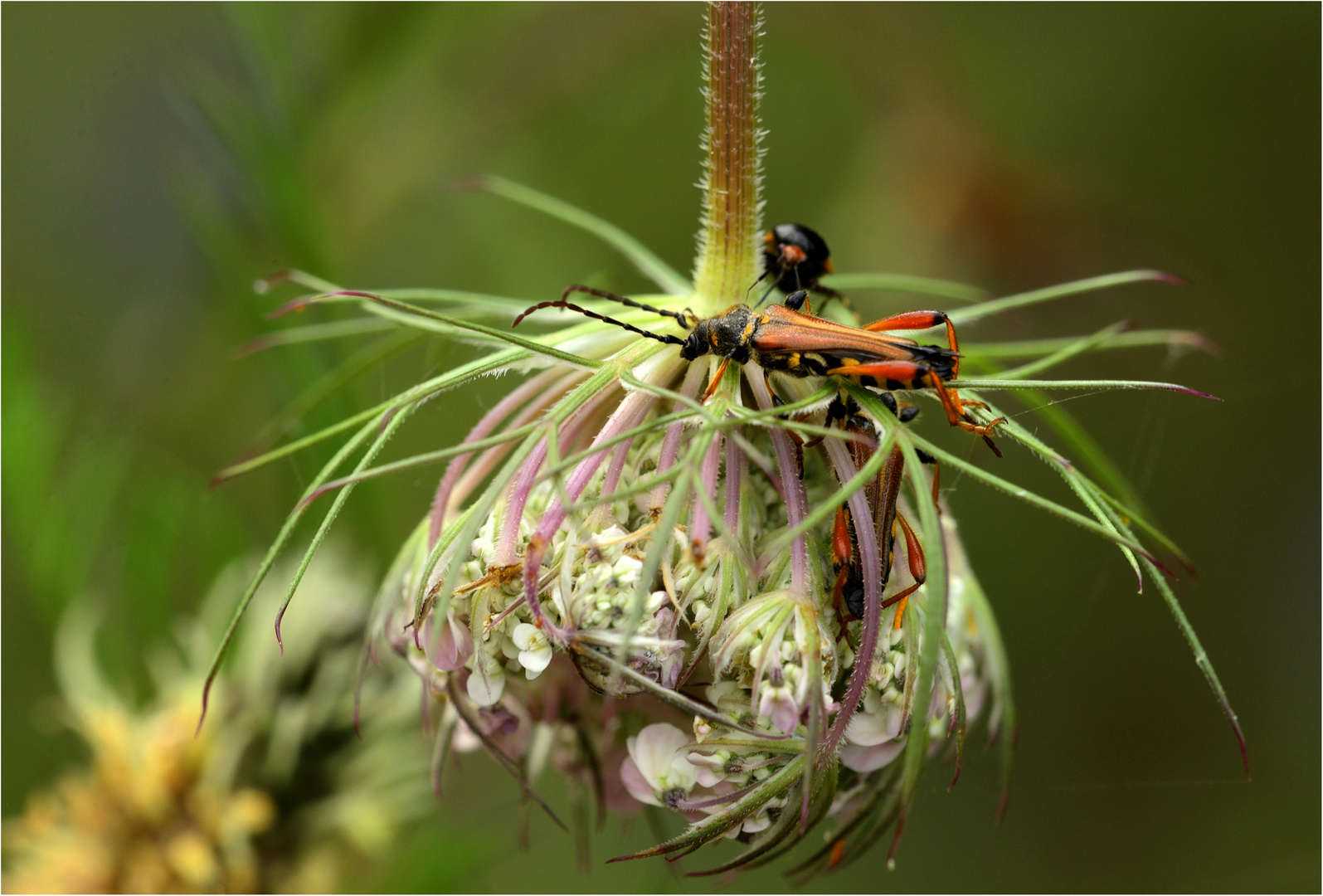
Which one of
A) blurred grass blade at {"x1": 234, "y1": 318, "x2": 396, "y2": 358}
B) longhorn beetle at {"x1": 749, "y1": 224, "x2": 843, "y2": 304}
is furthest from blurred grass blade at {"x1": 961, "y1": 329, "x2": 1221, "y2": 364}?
blurred grass blade at {"x1": 234, "y1": 318, "x2": 396, "y2": 358}

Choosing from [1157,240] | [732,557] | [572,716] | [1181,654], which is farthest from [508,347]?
[1181,654]

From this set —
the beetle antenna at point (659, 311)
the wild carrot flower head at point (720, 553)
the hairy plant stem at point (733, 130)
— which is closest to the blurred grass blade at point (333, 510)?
the wild carrot flower head at point (720, 553)

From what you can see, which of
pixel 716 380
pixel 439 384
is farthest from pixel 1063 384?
pixel 439 384

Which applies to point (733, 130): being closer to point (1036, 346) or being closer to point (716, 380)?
point (716, 380)

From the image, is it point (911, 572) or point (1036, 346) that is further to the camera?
point (1036, 346)

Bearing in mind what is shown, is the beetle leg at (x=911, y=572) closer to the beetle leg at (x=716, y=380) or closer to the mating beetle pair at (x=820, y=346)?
the mating beetle pair at (x=820, y=346)

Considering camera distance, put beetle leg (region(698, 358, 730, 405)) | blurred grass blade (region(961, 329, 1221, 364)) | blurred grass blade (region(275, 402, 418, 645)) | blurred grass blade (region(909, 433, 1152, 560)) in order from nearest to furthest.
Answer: blurred grass blade (region(909, 433, 1152, 560))
blurred grass blade (region(275, 402, 418, 645))
beetle leg (region(698, 358, 730, 405))
blurred grass blade (region(961, 329, 1221, 364))

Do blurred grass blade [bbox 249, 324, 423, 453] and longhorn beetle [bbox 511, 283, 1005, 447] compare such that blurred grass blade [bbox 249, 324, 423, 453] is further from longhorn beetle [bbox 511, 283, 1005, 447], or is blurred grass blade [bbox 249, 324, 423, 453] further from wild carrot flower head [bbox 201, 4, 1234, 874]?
longhorn beetle [bbox 511, 283, 1005, 447]
